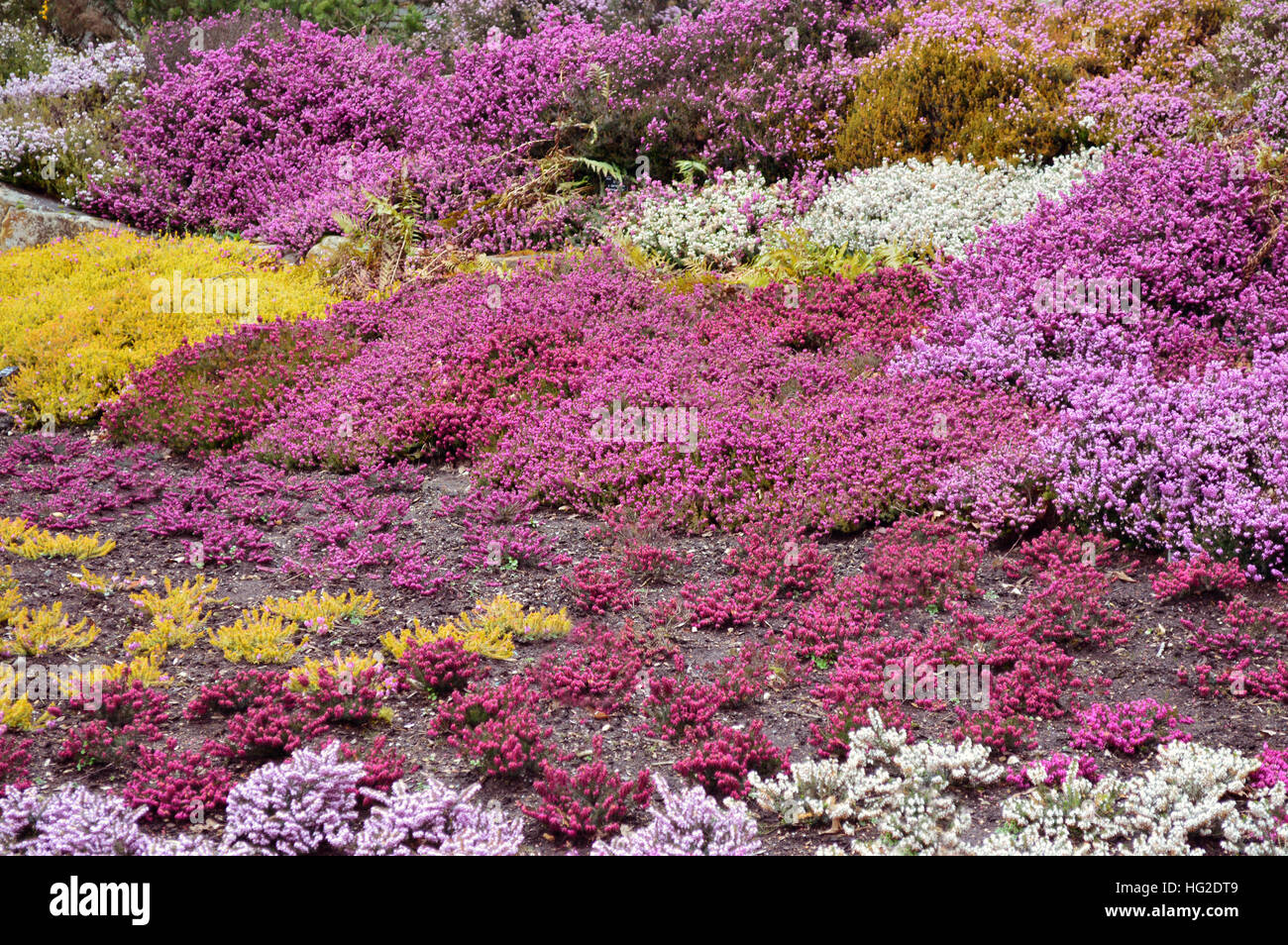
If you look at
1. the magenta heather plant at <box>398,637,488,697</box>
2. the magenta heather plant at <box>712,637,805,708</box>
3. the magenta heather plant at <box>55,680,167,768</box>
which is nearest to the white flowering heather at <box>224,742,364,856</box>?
the magenta heather plant at <box>55,680,167,768</box>

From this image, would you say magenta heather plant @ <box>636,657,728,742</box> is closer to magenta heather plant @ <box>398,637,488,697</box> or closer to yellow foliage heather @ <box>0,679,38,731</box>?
magenta heather plant @ <box>398,637,488,697</box>

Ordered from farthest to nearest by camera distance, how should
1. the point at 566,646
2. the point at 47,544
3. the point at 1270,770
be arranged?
the point at 47,544, the point at 566,646, the point at 1270,770

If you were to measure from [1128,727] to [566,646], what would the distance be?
250 centimetres

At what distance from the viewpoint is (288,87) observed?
13.4 metres

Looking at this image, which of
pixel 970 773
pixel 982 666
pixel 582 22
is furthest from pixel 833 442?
pixel 582 22

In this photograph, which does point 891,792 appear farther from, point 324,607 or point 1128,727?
point 324,607

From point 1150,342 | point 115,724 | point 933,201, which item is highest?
point 933,201

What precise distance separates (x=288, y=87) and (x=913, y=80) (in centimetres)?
810

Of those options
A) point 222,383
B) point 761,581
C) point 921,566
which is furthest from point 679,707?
point 222,383

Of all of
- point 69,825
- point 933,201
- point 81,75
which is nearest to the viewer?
point 69,825

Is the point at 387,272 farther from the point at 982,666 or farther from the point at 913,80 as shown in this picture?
the point at 982,666

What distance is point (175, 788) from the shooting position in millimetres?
3711

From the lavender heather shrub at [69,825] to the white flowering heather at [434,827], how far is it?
0.75m

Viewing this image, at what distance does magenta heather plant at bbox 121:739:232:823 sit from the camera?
12.1 feet
